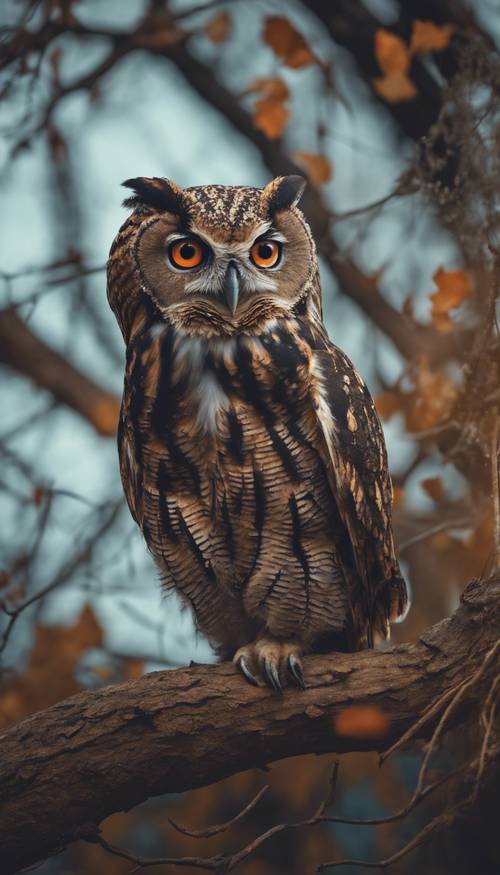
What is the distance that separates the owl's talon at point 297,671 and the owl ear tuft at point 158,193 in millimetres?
1248

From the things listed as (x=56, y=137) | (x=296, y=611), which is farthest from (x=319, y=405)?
(x=56, y=137)

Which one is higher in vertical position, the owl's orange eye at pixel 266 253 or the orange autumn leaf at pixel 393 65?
the orange autumn leaf at pixel 393 65

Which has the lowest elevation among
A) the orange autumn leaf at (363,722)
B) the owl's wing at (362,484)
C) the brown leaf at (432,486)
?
the orange autumn leaf at (363,722)

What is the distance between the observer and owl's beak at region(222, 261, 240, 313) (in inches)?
97.7

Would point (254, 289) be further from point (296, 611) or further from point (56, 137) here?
point (56, 137)

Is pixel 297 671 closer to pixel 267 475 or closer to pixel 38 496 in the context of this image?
pixel 267 475

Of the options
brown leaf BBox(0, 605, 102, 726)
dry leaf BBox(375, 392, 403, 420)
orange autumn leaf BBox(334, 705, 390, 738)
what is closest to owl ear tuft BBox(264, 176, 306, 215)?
dry leaf BBox(375, 392, 403, 420)

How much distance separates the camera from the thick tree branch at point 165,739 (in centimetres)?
222

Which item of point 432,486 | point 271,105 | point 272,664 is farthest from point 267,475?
point 271,105

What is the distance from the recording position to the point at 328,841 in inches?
188

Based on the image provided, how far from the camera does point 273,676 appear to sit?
2322 millimetres

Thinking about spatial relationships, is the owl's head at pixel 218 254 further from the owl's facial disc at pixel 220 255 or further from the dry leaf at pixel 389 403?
the dry leaf at pixel 389 403

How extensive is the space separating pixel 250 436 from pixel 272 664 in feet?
1.88

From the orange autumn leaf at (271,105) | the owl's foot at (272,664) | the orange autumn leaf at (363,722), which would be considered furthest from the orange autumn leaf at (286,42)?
the orange autumn leaf at (363,722)
